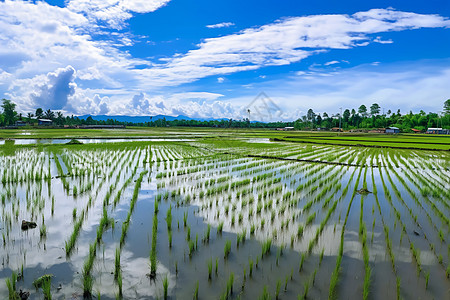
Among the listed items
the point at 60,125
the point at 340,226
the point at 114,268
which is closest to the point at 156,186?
the point at 114,268

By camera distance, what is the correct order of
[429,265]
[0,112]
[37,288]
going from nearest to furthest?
[37,288], [429,265], [0,112]

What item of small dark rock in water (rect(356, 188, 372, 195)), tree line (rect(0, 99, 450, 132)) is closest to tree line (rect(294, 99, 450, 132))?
tree line (rect(0, 99, 450, 132))

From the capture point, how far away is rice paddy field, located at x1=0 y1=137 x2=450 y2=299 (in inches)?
132

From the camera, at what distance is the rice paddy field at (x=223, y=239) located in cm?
336

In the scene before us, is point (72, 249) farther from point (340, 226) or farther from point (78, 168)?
point (78, 168)

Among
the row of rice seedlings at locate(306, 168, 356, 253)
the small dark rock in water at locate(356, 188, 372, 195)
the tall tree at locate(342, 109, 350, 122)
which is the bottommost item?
the row of rice seedlings at locate(306, 168, 356, 253)

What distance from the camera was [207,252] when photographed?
4195mm

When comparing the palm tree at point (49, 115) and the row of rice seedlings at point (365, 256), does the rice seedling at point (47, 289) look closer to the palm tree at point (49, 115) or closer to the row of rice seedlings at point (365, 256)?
the row of rice seedlings at point (365, 256)

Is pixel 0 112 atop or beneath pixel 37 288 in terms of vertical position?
atop

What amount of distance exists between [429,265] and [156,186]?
6.72m

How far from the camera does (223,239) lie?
4656mm

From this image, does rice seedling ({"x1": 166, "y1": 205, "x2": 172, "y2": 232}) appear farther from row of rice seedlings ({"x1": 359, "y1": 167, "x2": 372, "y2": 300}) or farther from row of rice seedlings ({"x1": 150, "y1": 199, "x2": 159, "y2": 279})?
row of rice seedlings ({"x1": 359, "y1": 167, "x2": 372, "y2": 300})

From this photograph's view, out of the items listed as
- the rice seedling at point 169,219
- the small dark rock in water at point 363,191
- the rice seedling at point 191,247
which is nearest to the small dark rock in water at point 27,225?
the rice seedling at point 169,219

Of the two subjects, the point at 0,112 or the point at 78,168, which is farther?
the point at 0,112
